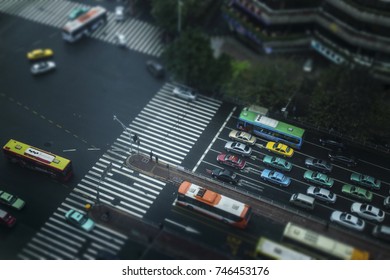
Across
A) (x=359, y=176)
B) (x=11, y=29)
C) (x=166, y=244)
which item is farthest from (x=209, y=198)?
(x=11, y=29)

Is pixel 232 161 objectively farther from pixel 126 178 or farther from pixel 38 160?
pixel 38 160

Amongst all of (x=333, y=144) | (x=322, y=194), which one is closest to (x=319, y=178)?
(x=322, y=194)

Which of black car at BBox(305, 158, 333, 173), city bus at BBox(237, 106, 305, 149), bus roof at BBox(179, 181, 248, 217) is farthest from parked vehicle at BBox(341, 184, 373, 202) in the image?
bus roof at BBox(179, 181, 248, 217)

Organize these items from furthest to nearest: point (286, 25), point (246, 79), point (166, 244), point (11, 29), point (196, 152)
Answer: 1. point (11, 29)
2. point (286, 25)
3. point (246, 79)
4. point (196, 152)
5. point (166, 244)

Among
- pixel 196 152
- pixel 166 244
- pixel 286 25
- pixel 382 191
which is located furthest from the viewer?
pixel 286 25

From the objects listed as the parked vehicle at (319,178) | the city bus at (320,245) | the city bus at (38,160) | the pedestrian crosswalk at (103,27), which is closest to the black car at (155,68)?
the pedestrian crosswalk at (103,27)

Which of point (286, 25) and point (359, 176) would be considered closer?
point (359, 176)

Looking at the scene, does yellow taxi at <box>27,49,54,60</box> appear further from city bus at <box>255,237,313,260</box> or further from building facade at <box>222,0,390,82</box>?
city bus at <box>255,237,313,260</box>

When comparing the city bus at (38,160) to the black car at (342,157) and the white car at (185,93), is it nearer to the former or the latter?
the white car at (185,93)

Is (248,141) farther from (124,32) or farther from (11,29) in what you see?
(11,29)
